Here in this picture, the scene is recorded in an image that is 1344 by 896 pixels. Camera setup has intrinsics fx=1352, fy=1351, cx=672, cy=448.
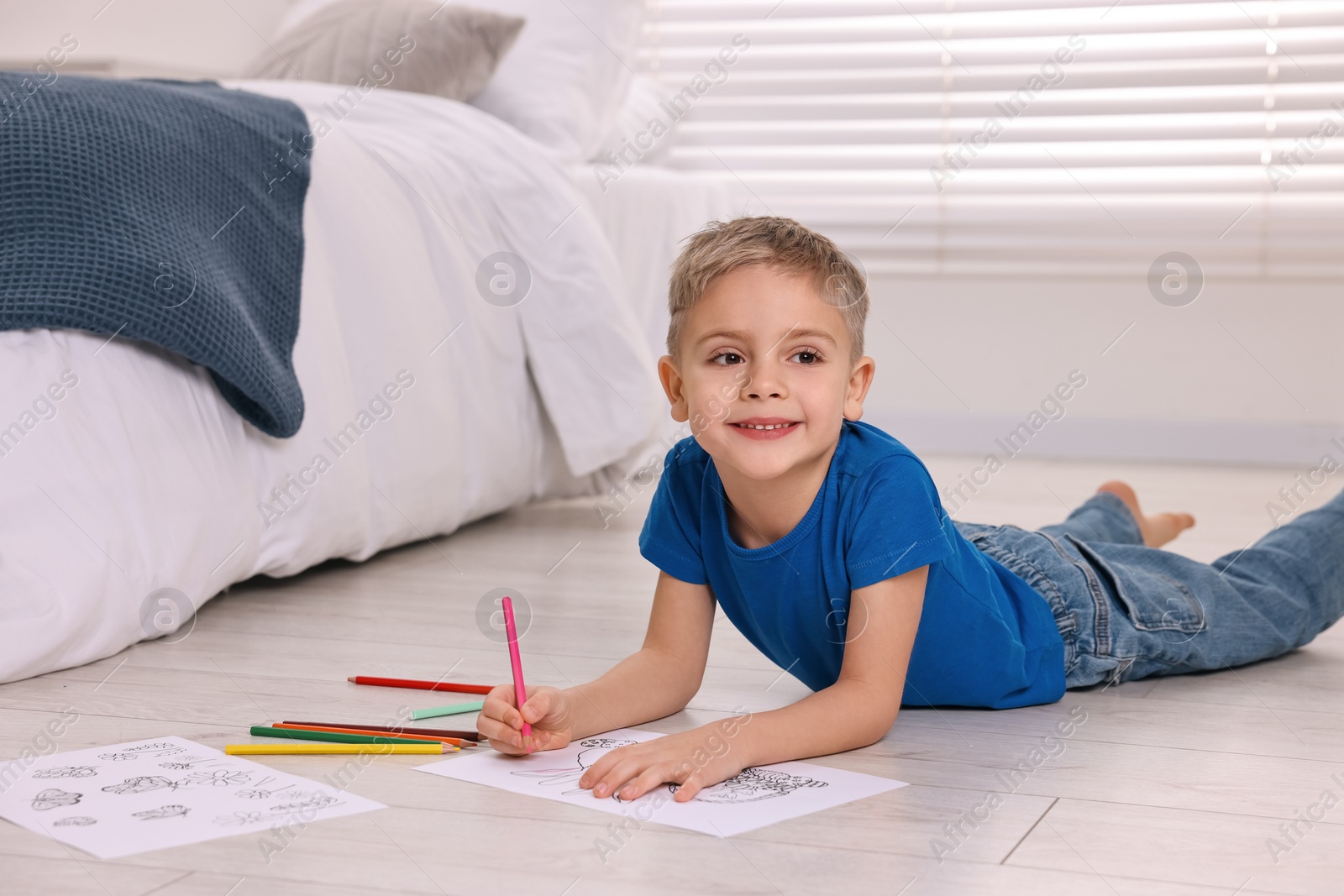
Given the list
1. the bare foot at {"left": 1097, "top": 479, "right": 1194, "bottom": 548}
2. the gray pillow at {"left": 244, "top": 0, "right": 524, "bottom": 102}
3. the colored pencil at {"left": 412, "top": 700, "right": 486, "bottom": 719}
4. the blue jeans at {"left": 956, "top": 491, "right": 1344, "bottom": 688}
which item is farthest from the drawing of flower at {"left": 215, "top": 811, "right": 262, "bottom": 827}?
the gray pillow at {"left": 244, "top": 0, "right": 524, "bottom": 102}

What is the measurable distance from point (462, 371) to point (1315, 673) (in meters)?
1.09

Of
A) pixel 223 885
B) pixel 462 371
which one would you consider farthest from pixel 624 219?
pixel 223 885

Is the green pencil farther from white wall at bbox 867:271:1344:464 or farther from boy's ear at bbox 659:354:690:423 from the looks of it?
white wall at bbox 867:271:1344:464

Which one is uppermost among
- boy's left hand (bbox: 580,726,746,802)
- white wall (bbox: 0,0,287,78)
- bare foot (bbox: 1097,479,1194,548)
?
white wall (bbox: 0,0,287,78)

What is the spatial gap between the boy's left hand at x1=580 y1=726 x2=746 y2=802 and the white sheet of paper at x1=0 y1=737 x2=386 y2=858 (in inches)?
5.7

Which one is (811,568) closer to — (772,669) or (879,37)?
(772,669)

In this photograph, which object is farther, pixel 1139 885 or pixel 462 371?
pixel 462 371

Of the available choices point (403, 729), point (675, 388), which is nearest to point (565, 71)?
point (675, 388)

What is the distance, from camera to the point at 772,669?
49.1 inches

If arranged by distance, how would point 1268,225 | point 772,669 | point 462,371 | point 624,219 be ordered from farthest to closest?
point 1268,225, point 624,219, point 462,371, point 772,669

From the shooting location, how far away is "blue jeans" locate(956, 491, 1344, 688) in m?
1.15

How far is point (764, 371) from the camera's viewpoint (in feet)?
3.07

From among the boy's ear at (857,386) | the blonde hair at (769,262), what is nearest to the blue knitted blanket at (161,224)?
the blonde hair at (769,262)

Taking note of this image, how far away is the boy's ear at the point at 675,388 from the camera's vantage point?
39.2 inches
